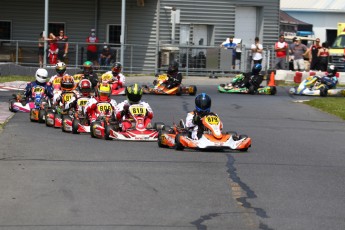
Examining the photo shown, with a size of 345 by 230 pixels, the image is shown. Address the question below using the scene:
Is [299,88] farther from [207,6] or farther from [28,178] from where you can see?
[28,178]

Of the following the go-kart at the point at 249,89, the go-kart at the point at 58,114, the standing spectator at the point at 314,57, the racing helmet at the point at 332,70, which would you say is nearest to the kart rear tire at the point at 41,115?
the go-kart at the point at 58,114

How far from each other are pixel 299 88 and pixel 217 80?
6045 mm

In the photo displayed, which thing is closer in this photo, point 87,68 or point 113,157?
point 113,157

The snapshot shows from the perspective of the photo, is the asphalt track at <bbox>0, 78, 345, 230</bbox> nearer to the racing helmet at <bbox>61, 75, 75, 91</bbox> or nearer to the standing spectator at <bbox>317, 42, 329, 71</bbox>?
the racing helmet at <bbox>61, 75, 75, 91</bbox>

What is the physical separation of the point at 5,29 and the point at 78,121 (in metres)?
23.3

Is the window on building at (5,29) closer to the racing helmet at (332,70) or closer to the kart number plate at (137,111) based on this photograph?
the racing helmet at (332,70)

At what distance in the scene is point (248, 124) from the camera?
19766mm

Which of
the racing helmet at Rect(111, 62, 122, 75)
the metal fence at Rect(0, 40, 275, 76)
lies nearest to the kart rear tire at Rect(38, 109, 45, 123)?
the racing helmet at Rect(111, 62, 122, 75)

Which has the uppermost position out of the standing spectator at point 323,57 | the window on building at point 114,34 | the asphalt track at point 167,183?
the window on building at point 114,34

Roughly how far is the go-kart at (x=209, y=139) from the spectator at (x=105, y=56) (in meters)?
19.5

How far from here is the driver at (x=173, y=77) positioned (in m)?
27.6

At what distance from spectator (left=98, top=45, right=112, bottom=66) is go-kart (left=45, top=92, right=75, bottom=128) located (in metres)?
15.2

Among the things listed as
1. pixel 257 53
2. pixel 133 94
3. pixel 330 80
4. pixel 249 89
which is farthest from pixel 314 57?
pixel 133 94

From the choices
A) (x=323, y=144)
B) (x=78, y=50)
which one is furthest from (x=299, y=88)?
(x=323, y=144)
